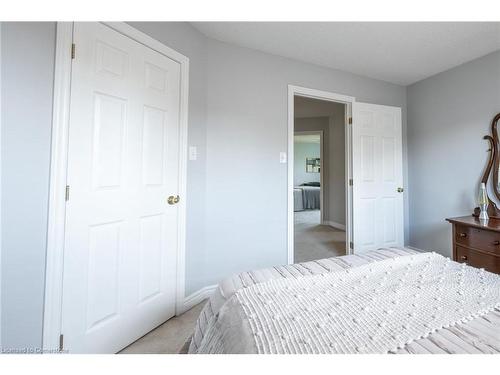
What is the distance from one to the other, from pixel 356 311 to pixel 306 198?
6.36m

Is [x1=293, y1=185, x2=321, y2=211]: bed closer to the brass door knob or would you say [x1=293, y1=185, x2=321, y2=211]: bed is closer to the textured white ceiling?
the textured white ceiling

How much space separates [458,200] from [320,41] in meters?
2.33

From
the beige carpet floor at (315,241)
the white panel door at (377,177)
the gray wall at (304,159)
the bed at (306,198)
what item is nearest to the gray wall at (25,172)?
the beige carpet floor at (315,241)

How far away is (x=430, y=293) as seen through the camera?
0.86 m

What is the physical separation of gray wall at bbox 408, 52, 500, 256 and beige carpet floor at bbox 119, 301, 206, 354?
298 centimetres

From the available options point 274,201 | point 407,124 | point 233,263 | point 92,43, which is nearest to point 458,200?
point 407,124

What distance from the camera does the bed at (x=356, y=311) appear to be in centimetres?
61

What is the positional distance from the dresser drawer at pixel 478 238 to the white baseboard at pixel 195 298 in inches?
91.2

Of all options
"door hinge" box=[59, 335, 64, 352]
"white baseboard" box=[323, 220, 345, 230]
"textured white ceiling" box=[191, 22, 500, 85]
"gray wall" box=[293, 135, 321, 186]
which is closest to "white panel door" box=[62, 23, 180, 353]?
"door hinge" box=[59, 335, 64, 352]

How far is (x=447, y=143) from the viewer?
2574mm

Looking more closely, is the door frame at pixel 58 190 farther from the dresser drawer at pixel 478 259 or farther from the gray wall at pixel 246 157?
the dresser drawer at pixel 478 259

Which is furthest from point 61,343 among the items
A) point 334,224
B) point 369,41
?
point 334,224

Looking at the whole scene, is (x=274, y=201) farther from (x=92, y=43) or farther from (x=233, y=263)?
(x=92, y=43)

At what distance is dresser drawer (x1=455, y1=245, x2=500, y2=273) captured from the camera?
1.72 metres
